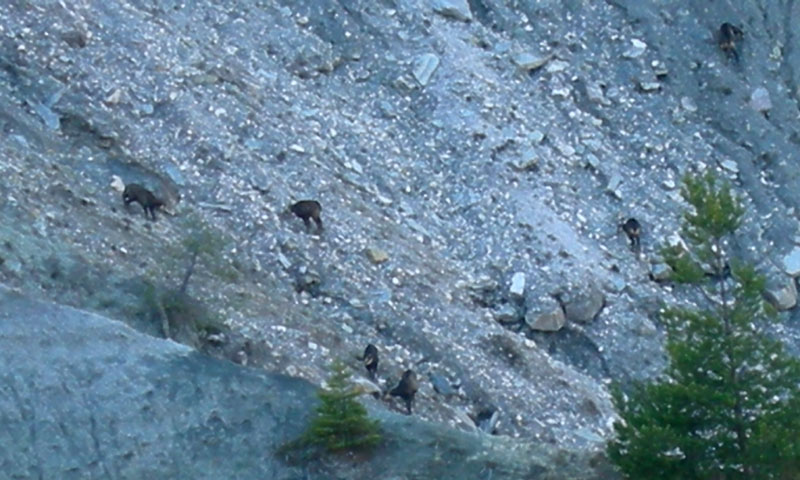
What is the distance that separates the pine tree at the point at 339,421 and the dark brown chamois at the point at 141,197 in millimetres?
6762

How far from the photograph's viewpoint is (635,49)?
32719 millimetres

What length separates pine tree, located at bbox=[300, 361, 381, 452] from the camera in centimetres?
1852

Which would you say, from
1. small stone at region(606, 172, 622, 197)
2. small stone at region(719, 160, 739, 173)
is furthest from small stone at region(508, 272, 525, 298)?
small stone at region(719, 160, 739, 173)

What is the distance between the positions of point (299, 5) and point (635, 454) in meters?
15.5

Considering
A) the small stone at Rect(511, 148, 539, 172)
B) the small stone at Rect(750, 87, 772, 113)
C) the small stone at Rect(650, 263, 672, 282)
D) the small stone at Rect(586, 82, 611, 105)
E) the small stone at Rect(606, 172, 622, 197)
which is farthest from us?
the small stone at Rect(750, 87, 772, 113)

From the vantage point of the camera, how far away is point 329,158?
28094 millimetres

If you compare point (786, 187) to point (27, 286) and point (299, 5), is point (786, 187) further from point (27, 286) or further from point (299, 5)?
point (27, 286)

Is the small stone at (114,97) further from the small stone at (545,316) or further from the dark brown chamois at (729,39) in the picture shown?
the dark brown chamois at (729,39)

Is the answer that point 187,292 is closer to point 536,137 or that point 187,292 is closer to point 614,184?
point 536,137

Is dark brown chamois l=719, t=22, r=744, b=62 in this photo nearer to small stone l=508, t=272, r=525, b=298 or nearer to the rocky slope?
the rocky slope

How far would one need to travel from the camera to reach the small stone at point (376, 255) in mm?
26438

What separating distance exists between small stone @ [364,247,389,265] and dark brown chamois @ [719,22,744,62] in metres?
9.99

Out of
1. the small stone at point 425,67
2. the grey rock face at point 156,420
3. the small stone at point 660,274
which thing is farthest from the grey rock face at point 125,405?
the small stone at point 425,67

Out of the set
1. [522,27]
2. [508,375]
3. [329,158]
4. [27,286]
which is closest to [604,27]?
[522,27]
